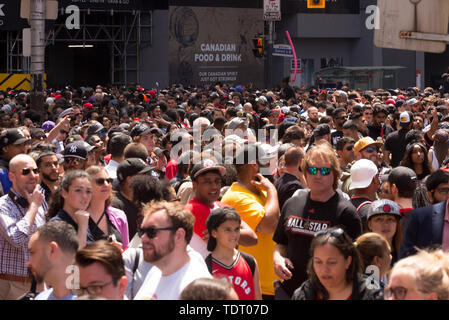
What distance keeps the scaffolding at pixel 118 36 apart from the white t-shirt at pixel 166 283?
1268 inches

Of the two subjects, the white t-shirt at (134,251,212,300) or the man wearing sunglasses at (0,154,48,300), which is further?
the man wearing sunglasses at (0,154,48,300)

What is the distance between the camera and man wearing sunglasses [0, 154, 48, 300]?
630cm

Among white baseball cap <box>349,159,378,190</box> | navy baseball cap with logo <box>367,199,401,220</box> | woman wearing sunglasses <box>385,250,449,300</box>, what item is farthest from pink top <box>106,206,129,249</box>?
woman wearing sunglasses <box>385,250,449,300</box>

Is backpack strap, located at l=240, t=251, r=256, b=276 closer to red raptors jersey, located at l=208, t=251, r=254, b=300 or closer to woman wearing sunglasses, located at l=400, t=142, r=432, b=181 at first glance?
red raptors jersey, located at l=208, t=251, r=254, b=300

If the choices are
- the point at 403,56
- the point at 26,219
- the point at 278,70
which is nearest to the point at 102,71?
the point at 278,70

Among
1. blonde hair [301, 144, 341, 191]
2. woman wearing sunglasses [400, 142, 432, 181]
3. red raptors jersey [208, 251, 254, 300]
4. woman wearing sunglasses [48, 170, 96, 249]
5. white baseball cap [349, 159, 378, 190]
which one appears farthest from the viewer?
woman wearing sunglasses [400, 142, 432, 181]

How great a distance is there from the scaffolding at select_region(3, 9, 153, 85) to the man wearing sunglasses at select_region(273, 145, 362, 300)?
31.0 m

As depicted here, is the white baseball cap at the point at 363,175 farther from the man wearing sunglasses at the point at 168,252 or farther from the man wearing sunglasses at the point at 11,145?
the man wearing sunglasses at the point at 11,145

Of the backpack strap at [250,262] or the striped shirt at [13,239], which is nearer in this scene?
the backpack strap at [250,262]

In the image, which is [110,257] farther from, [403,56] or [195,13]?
[403,56]

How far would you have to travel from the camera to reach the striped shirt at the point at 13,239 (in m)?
6.31

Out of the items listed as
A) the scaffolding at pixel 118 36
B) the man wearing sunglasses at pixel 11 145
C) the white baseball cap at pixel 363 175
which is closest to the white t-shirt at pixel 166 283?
the white baseball cap at pixel 363 175

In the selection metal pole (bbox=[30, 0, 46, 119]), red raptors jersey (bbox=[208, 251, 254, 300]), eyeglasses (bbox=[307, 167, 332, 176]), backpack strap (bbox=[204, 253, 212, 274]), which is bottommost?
red raptors jersey (bbox=[208, 251, 254, 300])

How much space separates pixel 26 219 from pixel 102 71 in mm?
37498
